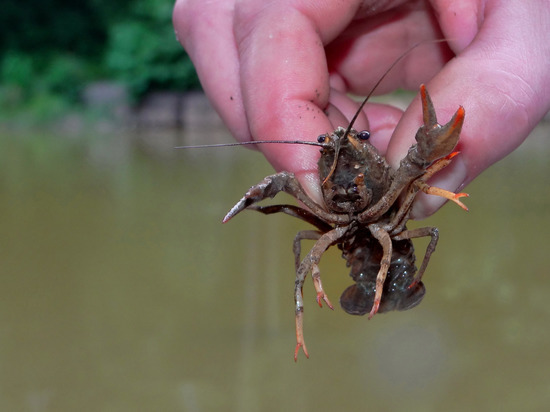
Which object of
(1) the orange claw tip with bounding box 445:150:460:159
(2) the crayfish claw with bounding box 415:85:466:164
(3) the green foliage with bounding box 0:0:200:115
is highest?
(2) the crayfish claw with bounding box 415:85:466:164

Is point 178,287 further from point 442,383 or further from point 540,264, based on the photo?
point 540,264

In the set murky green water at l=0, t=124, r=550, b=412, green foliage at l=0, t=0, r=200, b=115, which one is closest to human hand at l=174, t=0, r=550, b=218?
murky green water at l=0, t=124, r=550, b=412

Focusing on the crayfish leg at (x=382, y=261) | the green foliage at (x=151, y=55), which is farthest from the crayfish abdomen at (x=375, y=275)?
the green foliage at (x=151, y=55)

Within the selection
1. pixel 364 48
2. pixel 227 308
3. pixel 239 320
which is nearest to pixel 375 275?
pixel 364 48

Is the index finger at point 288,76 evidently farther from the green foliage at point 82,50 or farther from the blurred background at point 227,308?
the green foliage at point 82,50

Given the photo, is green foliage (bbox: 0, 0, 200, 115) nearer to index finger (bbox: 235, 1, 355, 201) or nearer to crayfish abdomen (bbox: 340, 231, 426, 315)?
index finger (bbox: 235, 1, 355, 201)

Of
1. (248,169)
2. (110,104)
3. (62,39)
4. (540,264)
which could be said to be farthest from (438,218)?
(62,39)
